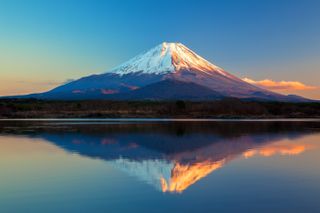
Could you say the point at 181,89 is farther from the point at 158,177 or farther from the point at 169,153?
the point at 158,177

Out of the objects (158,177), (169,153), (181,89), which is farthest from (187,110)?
(181,89)

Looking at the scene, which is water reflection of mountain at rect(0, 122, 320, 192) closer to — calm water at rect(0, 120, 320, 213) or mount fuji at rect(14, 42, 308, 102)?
calm water at rect(0, 120, 320, 213)

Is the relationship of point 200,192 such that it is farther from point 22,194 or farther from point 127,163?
point 127,163

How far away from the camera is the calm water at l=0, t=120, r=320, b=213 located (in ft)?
27.5

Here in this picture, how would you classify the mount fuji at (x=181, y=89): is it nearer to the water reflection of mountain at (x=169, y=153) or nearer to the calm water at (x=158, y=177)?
the water reflection of mountain at (x=169, y=153)

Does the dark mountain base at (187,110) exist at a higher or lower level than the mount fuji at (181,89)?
lower

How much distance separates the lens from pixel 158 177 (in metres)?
11.4

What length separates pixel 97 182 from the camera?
35.0ft

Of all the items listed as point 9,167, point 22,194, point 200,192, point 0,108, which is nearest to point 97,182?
point 22,194

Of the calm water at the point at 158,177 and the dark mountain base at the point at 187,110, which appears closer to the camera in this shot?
the calm water at the point at 158,177

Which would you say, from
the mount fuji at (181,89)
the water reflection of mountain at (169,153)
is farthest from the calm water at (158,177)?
the mount fuji at (181,89)

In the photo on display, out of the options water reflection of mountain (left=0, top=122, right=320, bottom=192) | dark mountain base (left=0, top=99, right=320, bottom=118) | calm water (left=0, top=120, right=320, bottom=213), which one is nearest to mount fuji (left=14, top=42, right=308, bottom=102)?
dark mountain base (left=0, top=99, right=320, bottom=118)

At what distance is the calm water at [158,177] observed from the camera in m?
8.38

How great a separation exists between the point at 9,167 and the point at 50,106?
55.4m
